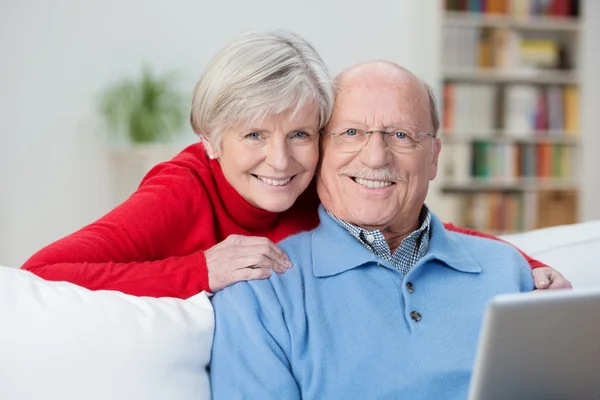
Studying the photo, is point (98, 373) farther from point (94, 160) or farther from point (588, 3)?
point (588, 3)

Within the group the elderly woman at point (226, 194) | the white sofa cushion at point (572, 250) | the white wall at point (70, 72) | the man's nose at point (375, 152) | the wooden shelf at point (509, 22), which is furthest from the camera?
the wooden shelf at point (509, 22)

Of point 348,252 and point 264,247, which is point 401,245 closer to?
point 348,252

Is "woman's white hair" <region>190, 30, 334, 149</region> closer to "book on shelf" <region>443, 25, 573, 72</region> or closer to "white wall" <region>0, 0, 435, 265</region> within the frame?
"white wall" <region>0, 0, 435, 265</region>

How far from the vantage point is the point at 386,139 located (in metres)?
1.63

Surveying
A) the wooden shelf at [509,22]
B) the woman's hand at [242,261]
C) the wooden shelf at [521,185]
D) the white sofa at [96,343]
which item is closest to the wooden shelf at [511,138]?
the wooden shelf at [521,185]

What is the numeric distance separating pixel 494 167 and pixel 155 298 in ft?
14.0

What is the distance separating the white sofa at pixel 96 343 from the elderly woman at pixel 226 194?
0.28 ft

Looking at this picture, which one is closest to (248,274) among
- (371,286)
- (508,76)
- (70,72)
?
(371,286)

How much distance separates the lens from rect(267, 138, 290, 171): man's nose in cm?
162

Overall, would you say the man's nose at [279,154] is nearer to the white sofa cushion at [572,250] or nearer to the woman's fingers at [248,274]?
the woman's fingers at [248,274]

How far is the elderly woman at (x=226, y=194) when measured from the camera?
148 cm

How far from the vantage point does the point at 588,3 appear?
5.34 metres

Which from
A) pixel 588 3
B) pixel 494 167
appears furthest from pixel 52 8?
pixel 588 3

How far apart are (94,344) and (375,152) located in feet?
2.19
